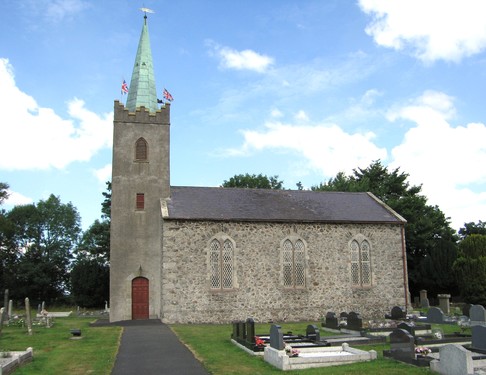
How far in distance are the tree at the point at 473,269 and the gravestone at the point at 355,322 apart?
13703 mm

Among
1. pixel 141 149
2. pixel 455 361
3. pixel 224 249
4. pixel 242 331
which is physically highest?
pixel 141 149

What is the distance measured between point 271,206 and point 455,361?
19686 mm

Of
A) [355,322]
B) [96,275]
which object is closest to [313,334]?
[355,322]

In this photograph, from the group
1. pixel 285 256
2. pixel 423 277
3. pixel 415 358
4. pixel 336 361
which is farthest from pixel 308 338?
pixel 423 277

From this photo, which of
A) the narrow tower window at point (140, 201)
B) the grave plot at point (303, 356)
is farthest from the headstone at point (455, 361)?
the narrow tower window at point (140, 201)

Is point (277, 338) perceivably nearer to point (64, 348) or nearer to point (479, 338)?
point (479, 338)

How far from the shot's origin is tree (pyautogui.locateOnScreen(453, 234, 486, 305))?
2991 centimetres

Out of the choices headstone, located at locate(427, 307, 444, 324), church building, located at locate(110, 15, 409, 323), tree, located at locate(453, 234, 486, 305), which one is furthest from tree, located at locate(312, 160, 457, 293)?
headstone, located at locate(427, 307, 444, 324)

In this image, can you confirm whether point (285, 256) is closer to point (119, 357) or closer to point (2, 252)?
point (119, 357)

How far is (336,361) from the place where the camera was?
529 inches

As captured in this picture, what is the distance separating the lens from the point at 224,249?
27.8 metres

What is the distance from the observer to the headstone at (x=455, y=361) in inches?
425

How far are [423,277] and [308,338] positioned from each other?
91.4ft

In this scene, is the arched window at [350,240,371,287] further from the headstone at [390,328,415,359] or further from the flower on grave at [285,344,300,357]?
the flower on grave at [285,344,300,357]
